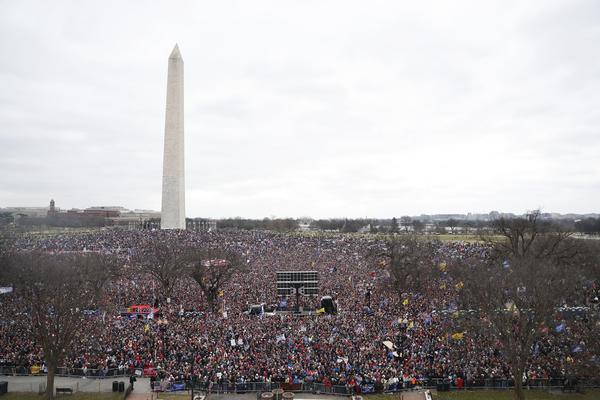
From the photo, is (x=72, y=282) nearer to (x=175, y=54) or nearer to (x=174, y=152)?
(x=174, y=152)

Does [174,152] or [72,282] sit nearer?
[72,282]

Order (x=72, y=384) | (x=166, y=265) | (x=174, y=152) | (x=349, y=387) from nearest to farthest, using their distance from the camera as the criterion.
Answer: (x=349, y=387)
(x=72, y=384)
(x=166, y=265)
(x=174, y=152)

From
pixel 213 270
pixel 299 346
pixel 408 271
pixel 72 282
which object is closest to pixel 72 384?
pixel 72 282

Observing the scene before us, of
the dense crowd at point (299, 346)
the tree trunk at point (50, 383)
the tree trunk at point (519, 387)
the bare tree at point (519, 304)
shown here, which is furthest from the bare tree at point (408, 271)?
the tree trunk at point (50, 383)

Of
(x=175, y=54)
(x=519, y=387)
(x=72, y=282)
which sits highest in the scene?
(x=175, y=54)

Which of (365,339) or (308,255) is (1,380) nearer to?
(365,339)

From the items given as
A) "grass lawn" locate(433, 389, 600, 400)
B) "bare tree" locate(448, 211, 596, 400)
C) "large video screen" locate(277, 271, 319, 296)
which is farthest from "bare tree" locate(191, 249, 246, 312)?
"grass lawn" locate(433, 389, 600, 400)

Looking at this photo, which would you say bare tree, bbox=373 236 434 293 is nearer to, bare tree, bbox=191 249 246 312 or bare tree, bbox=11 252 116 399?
bare tree, bbox=191 249 246 312
